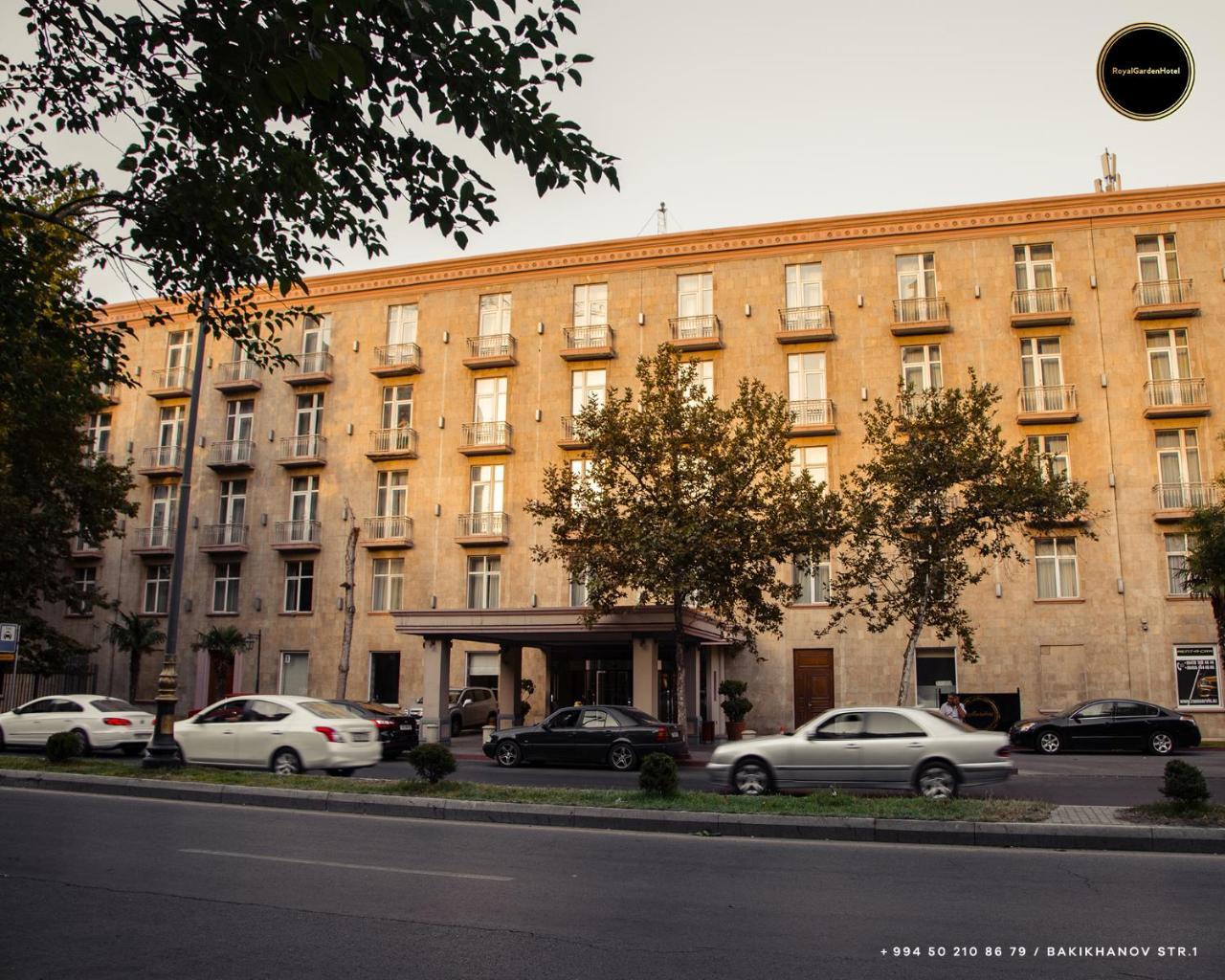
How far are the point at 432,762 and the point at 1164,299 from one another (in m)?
31.3

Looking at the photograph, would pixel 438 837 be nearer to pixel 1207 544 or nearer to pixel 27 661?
pixel 1207 544

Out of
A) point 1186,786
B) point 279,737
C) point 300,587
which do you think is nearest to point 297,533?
point 300,587

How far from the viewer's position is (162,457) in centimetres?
4447

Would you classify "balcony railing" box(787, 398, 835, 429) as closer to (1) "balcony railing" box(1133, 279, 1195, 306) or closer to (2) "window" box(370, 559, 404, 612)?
(1) "balcony railing" box(1133, 279, 1195, 306)

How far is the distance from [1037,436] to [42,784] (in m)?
31.0

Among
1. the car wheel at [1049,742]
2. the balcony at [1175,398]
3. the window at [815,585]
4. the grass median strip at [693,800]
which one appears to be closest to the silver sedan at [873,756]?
the grass median strip at [693,800]

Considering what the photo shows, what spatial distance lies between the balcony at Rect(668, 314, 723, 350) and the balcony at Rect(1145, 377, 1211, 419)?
1480 cm

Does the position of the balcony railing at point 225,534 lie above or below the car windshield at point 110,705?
above

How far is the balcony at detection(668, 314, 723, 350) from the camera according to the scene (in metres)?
38.1

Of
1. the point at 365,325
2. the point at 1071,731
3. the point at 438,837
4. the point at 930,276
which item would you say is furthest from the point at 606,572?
the point at 365,325

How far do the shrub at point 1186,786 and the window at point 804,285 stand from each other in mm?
27739

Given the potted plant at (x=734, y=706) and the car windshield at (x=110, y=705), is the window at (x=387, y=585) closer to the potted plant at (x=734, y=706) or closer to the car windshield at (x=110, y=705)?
the potted plant at (x=734, y=706)

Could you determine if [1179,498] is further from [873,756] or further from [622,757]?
[873,756]

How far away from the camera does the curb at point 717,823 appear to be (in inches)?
431
